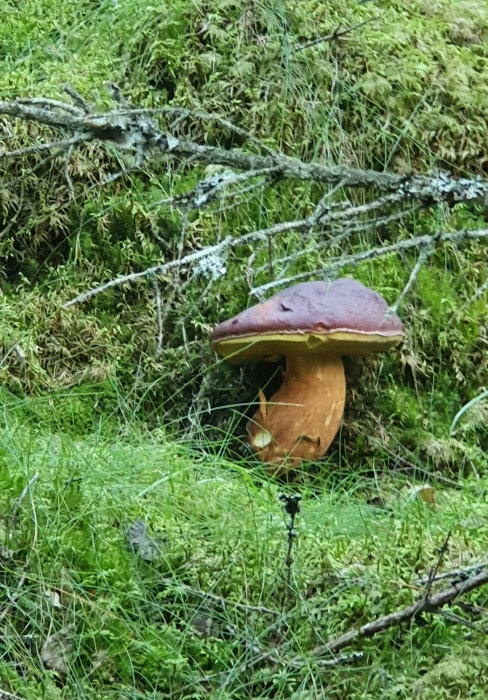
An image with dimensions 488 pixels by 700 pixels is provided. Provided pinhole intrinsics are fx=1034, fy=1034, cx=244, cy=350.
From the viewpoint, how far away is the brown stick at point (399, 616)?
2.18 meters

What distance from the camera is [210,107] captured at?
4.45 meters

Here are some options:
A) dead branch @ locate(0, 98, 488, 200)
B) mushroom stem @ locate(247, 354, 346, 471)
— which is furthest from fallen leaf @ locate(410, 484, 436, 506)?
dead branch @ locate(0, 98, 488, 200)

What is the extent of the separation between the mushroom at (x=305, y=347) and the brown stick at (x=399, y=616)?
4.12 feet

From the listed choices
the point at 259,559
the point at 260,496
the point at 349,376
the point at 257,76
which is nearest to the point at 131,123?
the point at 259,559

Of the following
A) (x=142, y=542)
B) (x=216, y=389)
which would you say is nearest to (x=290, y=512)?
(x=142, y=542)

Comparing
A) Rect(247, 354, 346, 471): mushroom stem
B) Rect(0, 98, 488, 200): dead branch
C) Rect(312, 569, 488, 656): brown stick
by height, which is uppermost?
Rect(0, 98, 488, 200): dead branch

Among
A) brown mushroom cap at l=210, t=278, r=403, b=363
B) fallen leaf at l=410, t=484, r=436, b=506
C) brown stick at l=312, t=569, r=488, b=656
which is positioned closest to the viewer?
brown stick at l=312, t=569, r=488, b=656

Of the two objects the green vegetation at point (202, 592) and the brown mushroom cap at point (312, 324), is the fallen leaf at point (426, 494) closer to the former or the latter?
the green vegetation at point (202, 592)

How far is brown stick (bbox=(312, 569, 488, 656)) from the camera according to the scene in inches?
85.7

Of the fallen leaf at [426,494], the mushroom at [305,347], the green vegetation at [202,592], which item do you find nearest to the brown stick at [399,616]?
the green vegetation at [202,592]

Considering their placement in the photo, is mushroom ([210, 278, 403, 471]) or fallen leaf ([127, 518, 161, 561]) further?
mushroom ([210, 278, 403, 471])

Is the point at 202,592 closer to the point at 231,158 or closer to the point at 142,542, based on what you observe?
the point at 142,542

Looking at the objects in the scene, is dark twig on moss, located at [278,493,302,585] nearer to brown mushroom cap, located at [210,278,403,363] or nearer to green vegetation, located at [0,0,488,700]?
green vegetation, located at [0,0,488,700]

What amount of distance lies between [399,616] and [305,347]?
5.27ft
